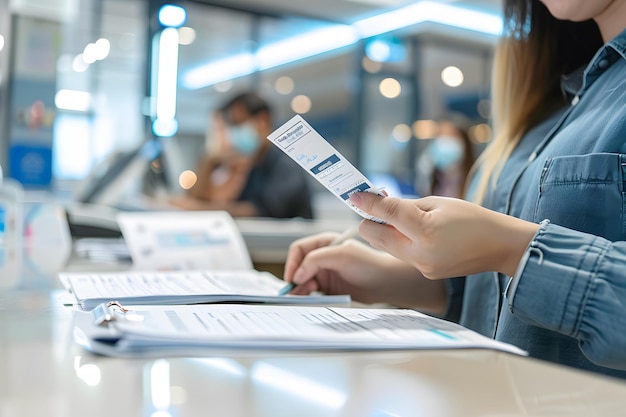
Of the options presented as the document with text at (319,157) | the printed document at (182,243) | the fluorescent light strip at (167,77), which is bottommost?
the printed document at (182,243)

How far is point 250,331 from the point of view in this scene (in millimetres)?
564

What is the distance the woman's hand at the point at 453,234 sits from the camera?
2.03 ft

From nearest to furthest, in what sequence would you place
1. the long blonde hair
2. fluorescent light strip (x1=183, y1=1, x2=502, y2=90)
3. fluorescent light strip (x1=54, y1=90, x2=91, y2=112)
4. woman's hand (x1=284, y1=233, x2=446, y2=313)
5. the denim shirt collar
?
the denim shirt collar < woman's hand (x1=284, y1=233, x2=446, y2=313) < the long blonde hair < fluorescent light strip (x1=54, y1=90, x2=91, y2=112) < fluorescent light strip (x1=183, y1=1, x2=502, y2=90)

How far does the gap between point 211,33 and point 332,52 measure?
59.9 inches

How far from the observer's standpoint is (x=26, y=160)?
3.31 metres

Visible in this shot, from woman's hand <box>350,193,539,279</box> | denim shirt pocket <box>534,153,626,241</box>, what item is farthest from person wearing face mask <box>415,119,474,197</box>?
woman's hand <box>350,193,539,279</box>

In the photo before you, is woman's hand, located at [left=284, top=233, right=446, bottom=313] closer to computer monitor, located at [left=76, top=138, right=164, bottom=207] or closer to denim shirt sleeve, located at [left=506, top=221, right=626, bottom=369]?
denim shirt sleeve, located at [left=506, top=221, right=626, bottom=369]

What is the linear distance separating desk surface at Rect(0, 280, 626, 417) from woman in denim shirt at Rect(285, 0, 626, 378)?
4.1 inches

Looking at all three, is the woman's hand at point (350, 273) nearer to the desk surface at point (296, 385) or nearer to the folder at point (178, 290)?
the folder at point (178, 290)

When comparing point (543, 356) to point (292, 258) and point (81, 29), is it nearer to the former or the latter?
point (292, 258)

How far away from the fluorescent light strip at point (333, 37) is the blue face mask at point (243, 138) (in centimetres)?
315

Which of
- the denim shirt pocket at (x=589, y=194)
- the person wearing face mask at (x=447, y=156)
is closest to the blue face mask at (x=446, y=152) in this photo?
the person wearing face mask at (x=447, y=156)

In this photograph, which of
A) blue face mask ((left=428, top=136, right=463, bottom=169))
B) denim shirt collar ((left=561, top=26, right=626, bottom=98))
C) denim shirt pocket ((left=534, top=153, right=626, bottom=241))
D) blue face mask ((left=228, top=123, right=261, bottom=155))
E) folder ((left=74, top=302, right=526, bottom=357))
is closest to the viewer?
folder ((left=74, top=302, right=526, bottom=357))

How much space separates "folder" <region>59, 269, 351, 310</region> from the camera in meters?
0.79
